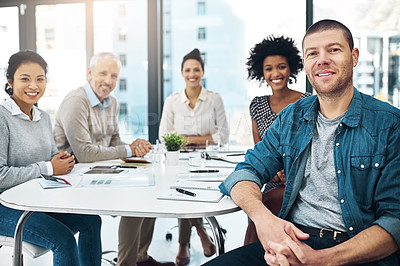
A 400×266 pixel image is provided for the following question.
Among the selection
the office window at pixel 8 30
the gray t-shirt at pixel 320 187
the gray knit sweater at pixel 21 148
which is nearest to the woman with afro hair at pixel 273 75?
the gray t-shirt at pixel 320 187

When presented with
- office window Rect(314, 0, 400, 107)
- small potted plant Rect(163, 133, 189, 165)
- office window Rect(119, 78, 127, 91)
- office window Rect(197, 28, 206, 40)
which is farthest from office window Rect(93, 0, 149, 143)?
small potted plant Rect(163, 133, 189, 165)

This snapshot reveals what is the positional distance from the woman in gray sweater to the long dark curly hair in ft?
4.90

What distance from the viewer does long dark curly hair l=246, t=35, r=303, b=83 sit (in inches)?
109

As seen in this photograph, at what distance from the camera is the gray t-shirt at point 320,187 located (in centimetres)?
143

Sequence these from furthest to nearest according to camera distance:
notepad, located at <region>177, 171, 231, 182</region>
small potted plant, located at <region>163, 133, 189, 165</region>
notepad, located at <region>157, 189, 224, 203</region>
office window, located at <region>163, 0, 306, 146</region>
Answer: office window, located at <region>163, 0, 306, 146</region> < small potted plant, located at <region>163, 133, 189, 165</region> < notepad, located at <region>177, 171, 231, 182</region> < notepad, located at <region>157, 189, 224, 203</region>

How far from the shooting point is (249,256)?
1.45m

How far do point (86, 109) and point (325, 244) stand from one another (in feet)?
5.96

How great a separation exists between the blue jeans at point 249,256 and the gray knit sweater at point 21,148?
103 cm

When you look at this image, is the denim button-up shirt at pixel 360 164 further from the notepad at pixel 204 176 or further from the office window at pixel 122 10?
the office window at pixel 122 10

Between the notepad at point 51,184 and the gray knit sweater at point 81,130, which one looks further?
the gray knit sweater at point 81,130

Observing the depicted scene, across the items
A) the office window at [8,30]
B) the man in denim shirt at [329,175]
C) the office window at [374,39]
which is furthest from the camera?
the office window at [8,30]

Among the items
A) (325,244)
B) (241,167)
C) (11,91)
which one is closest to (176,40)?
(11,91)

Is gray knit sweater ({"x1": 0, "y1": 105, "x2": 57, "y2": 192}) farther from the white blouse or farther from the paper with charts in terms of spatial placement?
the white blouse

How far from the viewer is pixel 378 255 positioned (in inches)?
49.1
